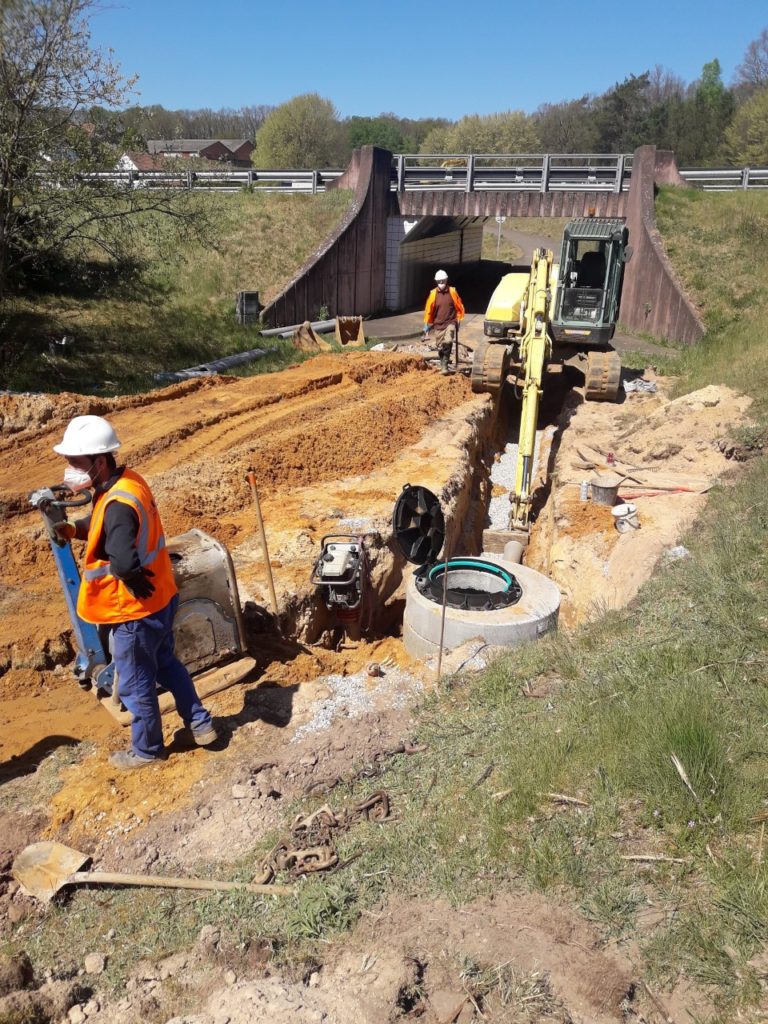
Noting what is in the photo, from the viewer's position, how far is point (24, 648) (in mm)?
6184

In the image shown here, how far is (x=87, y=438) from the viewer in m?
4.11

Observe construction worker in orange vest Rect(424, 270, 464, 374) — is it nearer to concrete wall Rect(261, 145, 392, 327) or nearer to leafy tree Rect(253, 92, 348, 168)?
concrete wall Rect(261, 145, 392, 327)

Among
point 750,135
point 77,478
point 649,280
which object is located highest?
point 750,135

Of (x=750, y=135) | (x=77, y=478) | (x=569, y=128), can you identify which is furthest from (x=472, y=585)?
(x=569, y=128)

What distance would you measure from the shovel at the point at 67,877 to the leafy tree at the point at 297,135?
6620 cm

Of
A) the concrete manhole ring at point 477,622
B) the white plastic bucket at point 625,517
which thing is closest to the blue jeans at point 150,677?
the concrete manhole ring at point 477,622

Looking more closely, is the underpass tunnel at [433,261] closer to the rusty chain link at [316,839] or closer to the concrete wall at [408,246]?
the concrete wall at [408,246]

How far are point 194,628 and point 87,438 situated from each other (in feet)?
5.82

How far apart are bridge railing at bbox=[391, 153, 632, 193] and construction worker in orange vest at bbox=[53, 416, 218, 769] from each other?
21217 millimetres

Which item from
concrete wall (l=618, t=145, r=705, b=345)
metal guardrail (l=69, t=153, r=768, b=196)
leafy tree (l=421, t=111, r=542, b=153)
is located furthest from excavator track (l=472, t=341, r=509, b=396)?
leafy tree (l=421, t=111, r=542, b=153)

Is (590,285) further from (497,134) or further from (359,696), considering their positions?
(497,134)

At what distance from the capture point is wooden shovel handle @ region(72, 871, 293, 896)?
12.4 ft

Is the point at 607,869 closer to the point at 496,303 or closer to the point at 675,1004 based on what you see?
the point at 675,1004

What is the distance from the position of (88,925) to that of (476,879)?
1.93 m
